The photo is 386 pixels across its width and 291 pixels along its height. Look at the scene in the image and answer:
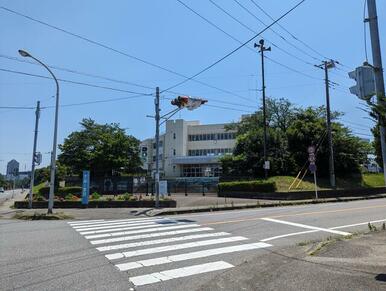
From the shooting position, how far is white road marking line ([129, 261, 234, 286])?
23.4ft

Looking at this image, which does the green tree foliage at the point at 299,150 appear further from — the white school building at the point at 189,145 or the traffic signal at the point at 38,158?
the white school building at the point at 189,145

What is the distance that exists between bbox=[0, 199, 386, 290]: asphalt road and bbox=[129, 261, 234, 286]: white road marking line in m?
0.02

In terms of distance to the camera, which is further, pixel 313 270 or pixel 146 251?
pixel 146 251

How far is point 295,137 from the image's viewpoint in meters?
42.2

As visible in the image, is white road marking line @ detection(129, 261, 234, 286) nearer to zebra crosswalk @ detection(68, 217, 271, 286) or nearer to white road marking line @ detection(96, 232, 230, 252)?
zebra crosswalk @ detection(68, 217, 271, 286)

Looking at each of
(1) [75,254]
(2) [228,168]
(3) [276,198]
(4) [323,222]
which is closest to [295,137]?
(2) [228,168]

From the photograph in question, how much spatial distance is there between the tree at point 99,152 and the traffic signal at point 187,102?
118 ft

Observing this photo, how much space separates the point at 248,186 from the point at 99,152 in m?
27.6

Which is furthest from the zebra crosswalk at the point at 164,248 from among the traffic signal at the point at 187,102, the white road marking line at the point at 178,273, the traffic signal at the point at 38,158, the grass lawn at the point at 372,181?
the grass lawn at the point at 372,181

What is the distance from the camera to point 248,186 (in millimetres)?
35875

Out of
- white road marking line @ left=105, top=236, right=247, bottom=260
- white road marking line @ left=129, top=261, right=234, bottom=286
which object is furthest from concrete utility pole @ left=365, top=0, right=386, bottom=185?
white road marking line @ left=105, top=236, right=247, bottom=260

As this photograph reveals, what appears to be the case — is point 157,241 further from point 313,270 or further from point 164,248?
point 313,270

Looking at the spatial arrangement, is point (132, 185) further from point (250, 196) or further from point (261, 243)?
point (261, 243)

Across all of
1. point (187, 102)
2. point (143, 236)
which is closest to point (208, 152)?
point (187, 102)
